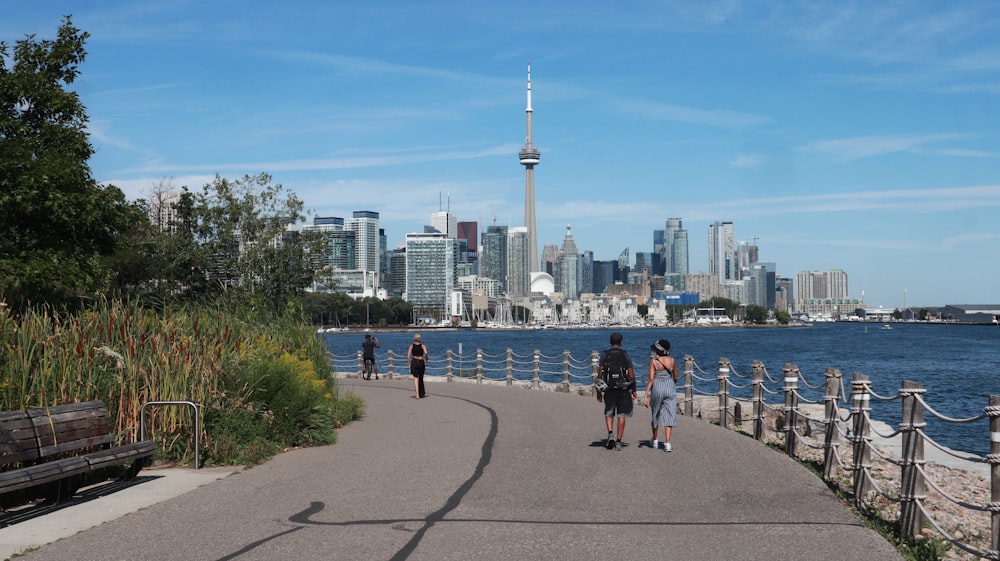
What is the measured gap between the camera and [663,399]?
48.5 feet

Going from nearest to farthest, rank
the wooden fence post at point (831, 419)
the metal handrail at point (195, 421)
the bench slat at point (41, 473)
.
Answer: the bench slat at point (41, 473)
the wooden fence post at point (831, 419)
the metal handrail at point (195, 421)

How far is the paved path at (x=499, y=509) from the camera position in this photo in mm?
7926

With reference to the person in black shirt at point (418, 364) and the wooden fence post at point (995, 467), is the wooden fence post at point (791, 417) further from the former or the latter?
the person in black shirt at point (418, 364)

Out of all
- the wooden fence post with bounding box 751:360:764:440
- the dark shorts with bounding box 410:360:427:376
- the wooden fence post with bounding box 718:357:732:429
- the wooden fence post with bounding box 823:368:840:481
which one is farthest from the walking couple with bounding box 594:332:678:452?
the dark shorts with bounding box 410:360:427:376

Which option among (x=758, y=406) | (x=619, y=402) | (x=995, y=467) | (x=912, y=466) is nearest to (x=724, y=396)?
(x=758, y=406)

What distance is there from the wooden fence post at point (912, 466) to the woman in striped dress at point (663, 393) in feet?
17.7

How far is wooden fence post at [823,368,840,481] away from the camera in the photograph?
1223 centimetres

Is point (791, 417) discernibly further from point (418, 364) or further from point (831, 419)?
point (418, 364)

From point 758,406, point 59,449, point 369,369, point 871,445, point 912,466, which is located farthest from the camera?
point 369,369

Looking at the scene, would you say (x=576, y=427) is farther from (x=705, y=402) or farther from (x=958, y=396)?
(x=958, y=396)

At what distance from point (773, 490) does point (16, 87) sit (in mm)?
20923

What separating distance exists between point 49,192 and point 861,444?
17283 mm

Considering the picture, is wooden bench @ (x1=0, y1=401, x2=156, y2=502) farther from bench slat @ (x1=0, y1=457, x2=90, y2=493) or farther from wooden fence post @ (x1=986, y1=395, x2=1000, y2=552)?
wooden fence post @ (x1=986, y1=395, x2=1000, y2=552)

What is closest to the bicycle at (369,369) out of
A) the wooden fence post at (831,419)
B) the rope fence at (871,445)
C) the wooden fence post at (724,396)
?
the rope fence at (871,445)
